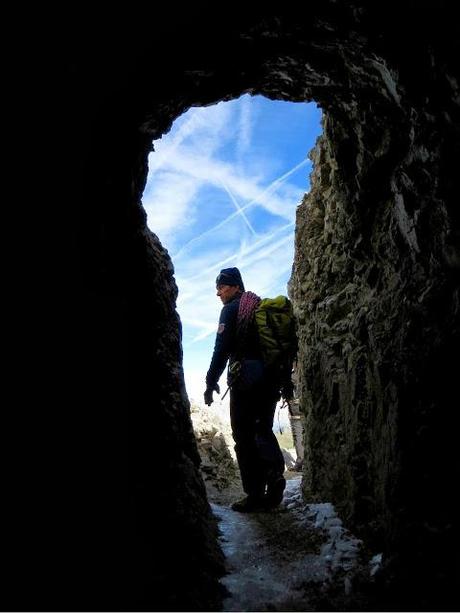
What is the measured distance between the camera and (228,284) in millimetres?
6691

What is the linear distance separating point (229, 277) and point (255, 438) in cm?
245

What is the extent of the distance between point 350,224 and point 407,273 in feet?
4.93

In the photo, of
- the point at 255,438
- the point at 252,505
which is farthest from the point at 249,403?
the point at 252,505

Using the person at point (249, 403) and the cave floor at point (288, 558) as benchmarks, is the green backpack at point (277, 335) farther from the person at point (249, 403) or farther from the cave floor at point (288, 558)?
the cave floor at point (288, 558)

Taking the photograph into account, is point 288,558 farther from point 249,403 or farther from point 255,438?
point 249,403

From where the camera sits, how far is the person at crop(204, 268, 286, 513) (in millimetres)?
5801

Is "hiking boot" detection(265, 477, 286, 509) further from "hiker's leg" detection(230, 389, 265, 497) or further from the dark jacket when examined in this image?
the dark jacket

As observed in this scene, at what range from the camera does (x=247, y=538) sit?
4.68 metres

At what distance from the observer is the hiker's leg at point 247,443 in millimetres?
5824

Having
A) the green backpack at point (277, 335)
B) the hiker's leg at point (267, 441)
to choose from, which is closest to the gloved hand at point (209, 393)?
the hiker's leg at point (267, 441)

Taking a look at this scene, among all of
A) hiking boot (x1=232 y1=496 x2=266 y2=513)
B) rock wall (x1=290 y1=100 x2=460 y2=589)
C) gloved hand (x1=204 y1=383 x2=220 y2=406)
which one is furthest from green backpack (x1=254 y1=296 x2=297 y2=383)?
hiking boot (x1=232 y1=496 x2=266 y2=513)

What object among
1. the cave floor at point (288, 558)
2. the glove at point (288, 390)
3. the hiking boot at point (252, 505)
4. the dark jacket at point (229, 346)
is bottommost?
the cave floor at point (288, 558)

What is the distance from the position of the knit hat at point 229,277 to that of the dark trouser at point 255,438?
1.70m

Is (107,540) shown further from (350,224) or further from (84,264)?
(350,224)
